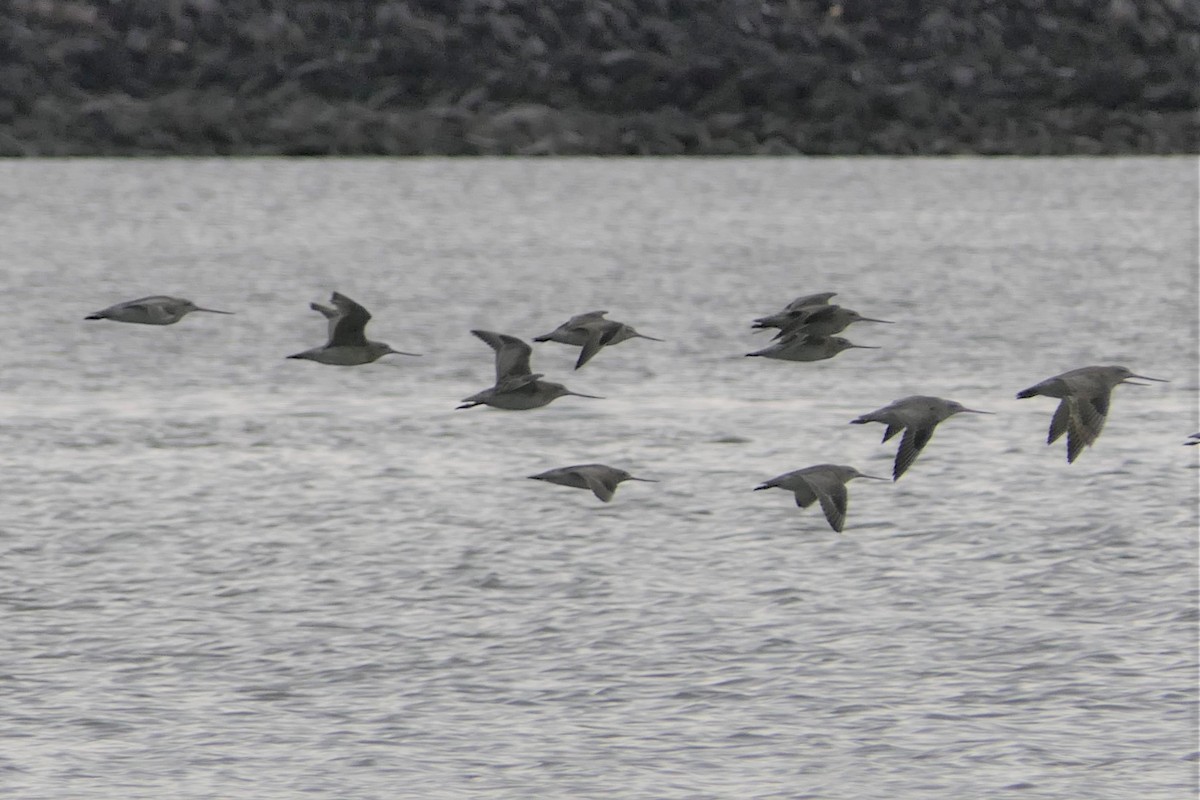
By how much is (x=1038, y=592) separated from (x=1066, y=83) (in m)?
89.9

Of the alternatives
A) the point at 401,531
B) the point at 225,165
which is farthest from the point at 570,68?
the point at 401,531

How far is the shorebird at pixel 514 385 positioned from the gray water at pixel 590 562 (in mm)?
Result: 1378

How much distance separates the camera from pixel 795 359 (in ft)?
60.6

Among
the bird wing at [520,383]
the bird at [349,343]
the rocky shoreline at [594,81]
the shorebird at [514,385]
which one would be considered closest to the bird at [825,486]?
the shorebird at [514,385]

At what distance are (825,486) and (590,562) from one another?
2.23m

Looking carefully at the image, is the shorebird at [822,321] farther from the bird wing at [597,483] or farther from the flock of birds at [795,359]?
the bird wing at [597,483]

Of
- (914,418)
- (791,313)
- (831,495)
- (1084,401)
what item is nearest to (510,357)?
(791,313)

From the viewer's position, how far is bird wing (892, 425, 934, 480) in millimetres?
17312

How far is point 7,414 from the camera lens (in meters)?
27.0

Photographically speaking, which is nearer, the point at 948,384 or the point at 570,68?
the point at 948,384

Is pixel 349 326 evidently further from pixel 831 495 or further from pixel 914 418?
pixel 914 418

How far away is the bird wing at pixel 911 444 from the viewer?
1731cm

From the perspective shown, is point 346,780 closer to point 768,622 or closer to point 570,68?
point 768,622

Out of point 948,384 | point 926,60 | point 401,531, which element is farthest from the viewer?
point 926,60
